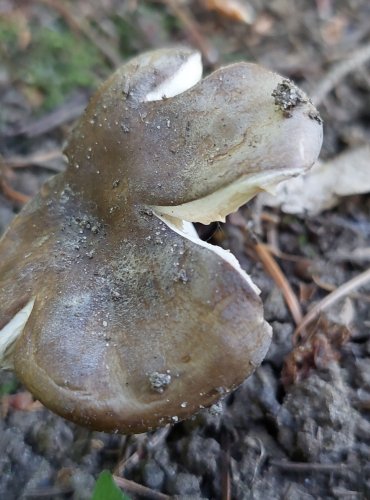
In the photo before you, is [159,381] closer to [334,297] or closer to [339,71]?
[334,297]

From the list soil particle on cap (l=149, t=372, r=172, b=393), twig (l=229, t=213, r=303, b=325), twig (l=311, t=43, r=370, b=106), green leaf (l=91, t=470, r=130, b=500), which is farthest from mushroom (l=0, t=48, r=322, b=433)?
twig (l=311, t=43, r=370, b=106)

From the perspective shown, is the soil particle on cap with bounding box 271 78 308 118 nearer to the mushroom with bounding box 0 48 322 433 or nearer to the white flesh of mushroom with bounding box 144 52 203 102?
the mushroom with bounding box 0 48 322 433

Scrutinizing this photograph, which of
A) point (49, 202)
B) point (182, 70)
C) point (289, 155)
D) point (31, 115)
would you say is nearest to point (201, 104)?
point (182, 70)

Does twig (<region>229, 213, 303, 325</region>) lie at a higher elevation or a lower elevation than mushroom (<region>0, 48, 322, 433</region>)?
lower

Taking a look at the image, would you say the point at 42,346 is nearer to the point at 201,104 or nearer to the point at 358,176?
the point at 201,104

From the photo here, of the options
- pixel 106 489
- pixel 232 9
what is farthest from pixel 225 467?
pixel 232 9

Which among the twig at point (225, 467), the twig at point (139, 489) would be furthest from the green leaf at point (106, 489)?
the twig at point (225, 467)

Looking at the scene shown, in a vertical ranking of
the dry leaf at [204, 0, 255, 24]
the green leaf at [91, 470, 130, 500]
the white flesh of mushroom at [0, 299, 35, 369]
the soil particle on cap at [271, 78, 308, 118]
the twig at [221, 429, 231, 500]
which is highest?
the soil particle on cap at [271, 78, 308, 118]
